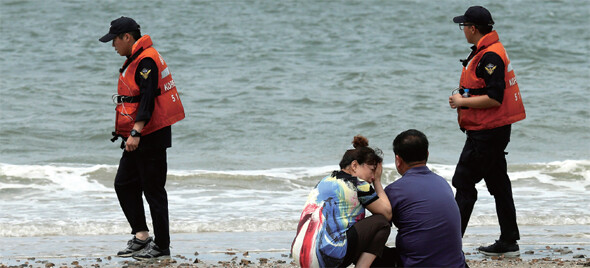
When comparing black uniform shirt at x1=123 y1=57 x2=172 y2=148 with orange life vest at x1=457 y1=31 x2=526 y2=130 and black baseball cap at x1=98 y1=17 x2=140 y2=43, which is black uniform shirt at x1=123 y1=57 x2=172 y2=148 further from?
orange life vest at x1=457 y1=31 x2=526 y2=130

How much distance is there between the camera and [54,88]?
16.7 meters

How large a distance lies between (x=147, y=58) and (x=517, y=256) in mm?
2809

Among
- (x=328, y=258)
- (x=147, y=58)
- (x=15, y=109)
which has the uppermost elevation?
(x=147, y=58)

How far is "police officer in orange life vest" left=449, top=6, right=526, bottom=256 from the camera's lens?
5477 millimetres

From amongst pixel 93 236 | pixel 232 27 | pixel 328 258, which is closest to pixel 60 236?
pixel 93 236

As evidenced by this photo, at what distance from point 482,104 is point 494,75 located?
7.6 inches

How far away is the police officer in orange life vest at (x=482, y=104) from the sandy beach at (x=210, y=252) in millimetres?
609

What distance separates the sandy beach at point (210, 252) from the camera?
5832 millimetres

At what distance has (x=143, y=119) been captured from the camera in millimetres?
5516

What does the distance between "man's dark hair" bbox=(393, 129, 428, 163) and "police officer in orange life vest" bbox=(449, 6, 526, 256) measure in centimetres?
127

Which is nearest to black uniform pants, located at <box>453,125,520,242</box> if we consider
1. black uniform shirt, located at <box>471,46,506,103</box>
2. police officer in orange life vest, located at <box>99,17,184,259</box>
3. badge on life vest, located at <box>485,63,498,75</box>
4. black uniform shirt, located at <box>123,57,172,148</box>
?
black uniform shirt, located at <box>471,46,506,103</box>

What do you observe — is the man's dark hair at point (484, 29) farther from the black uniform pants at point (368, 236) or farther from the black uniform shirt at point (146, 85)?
the black uniform shirt at point (146, 85)

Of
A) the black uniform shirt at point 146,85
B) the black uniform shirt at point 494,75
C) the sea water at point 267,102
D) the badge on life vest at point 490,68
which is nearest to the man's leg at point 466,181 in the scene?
the black uniform shirt at point 494,75

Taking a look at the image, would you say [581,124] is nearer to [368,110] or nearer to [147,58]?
[368,110]
